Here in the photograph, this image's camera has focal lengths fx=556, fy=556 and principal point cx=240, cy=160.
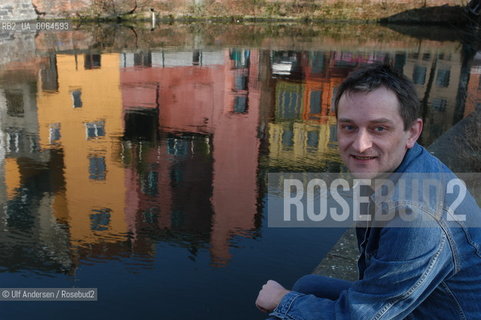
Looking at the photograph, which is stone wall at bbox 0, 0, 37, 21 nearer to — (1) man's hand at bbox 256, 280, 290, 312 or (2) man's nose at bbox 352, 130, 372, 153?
(1) man's hand at bbox 256, 280, 290, 312

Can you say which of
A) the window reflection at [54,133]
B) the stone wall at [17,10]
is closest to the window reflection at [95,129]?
the window reflection at [54,133]

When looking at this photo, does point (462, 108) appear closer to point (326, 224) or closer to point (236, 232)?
point (326, 224)

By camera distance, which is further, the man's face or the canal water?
the canal water

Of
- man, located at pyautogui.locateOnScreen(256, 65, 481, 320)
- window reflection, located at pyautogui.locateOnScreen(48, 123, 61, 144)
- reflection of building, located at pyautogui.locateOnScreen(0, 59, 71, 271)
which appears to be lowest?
reflection of building, located at pyautogui.locateOnScreen(0, 59, 71, 271)

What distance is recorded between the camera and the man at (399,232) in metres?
1.97

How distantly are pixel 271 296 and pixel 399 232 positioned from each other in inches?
31.3

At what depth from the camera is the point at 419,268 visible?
1.96 metres

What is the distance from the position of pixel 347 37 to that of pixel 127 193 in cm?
2529

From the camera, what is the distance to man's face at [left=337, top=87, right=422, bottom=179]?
214 centimetres

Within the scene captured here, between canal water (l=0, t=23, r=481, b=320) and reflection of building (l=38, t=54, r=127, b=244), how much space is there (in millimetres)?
33

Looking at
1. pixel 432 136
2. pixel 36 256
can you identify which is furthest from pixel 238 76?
pixel 36 256

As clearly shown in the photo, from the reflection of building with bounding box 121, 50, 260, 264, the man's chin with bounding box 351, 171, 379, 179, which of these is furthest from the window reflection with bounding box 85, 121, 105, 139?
the man's chin with bounding box 351, 171, 379, 179

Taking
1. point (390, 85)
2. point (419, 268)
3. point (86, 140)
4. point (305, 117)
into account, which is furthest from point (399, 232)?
point (305, 117)

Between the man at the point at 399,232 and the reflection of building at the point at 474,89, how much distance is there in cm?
927
